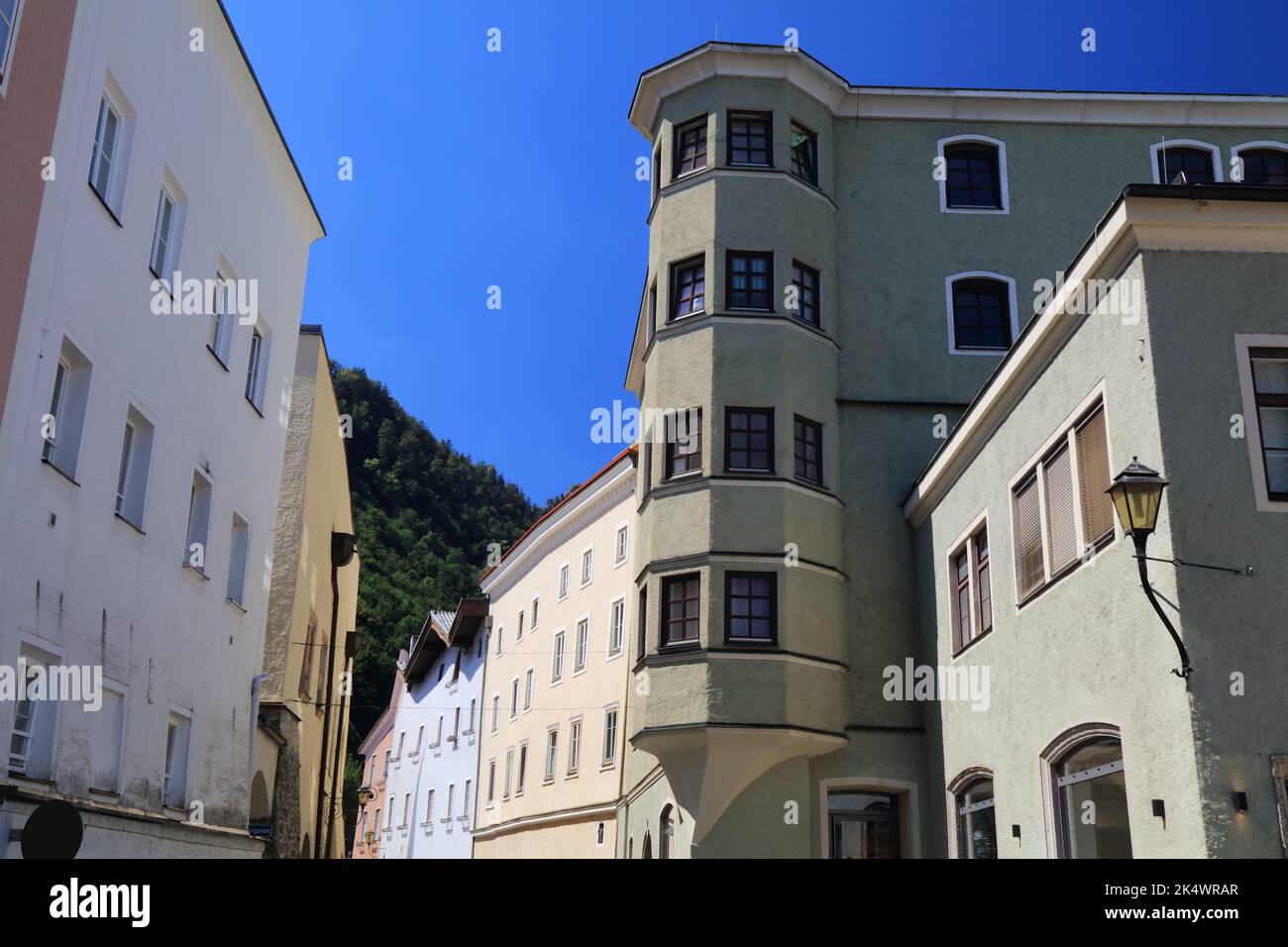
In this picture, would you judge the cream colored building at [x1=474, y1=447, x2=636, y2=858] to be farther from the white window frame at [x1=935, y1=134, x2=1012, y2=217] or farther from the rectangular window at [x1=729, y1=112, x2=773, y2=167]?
the white window frame at [x1=935, y1=134, x2=1012, y2=217]

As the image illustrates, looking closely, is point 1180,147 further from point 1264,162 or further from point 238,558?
point 238,558

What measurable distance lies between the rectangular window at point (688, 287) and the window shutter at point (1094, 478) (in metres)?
10.6

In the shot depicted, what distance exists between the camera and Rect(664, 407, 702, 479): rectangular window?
22.2 metres

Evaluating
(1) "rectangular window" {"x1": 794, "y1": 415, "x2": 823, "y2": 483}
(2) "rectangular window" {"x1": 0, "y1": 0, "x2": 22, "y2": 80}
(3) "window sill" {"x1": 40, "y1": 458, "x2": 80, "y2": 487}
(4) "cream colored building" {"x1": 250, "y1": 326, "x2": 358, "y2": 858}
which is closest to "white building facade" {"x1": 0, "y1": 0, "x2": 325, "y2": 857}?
(3) "window sill" {"x1": 40, "y1": 458, "x2": 80, "y2": 487}

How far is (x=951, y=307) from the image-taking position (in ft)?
78.2

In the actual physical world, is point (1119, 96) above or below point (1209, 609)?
above

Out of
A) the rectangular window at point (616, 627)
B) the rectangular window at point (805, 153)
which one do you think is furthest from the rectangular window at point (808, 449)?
the rectangular window at point (616, 627)

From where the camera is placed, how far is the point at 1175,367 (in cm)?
1195

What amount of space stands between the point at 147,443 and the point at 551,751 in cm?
2475

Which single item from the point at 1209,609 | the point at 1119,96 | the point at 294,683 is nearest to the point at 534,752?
the point at 294,683

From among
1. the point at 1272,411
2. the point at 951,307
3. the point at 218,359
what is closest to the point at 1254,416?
the point at 1272,411

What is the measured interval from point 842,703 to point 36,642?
1283 centimetres
